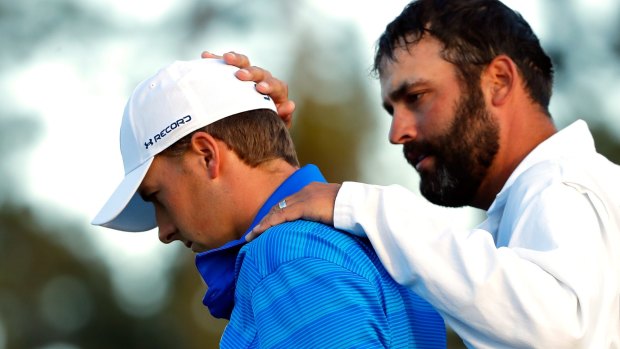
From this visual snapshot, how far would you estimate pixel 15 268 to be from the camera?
2030 centimetres

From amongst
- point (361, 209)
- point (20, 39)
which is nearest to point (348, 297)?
point (361, 209)

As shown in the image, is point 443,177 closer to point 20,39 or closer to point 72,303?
point 72,303


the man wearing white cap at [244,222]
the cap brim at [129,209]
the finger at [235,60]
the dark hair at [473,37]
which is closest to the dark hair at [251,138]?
the man wearing white cap at [244,222]

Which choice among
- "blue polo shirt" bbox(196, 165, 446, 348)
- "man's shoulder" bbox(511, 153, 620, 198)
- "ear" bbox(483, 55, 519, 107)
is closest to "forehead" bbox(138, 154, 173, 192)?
"blue polo shirt" bbox(196, 165, 446, 348)

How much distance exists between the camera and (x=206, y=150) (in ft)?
12.8

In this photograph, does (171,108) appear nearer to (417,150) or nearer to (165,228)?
(165,228)

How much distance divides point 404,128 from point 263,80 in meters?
1.00

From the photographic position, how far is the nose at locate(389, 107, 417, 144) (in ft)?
16.6

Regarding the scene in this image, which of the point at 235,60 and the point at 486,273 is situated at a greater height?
the point at 235,60

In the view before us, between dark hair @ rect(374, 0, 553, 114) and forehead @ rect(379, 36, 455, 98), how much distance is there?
0.09 ft

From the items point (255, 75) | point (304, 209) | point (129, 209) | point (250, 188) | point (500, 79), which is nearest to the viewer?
point (304, 209)

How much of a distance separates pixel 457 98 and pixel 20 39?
55.2 feet

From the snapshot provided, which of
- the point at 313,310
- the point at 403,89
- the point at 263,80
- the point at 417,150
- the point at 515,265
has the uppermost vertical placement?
the point at 263,80

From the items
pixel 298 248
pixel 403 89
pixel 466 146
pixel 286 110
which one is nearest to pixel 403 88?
pixel 403 89
